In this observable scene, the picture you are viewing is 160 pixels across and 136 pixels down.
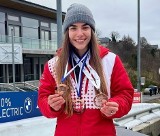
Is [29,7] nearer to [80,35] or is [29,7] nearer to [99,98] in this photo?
[80,35]

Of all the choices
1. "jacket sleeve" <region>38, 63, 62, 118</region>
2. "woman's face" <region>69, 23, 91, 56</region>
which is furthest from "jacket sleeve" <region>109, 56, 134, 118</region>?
"jacket sleeve" <region>38, 63, 62, 118</region>

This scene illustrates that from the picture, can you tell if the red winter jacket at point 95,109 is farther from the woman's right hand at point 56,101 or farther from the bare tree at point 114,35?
the bare tree at point 114,35

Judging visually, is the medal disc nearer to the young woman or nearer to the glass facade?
the young woman

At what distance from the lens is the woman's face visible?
2.64m

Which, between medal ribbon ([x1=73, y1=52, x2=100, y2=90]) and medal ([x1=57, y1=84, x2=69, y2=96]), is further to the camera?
medal ribbon ([x1=73, y1=52, x2=100, y2=90])

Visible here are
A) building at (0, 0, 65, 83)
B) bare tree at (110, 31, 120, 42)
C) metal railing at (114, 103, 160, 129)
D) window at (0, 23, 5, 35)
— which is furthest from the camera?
bare tree at (110, 31, 120, 42)

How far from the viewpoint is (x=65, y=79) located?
8.37 ft

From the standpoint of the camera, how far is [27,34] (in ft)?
123

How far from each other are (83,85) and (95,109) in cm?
18

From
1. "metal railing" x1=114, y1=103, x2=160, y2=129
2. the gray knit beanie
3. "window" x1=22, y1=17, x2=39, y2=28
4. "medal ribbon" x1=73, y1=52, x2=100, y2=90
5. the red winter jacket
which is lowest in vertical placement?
"metal railing" x1=114, y1=103, x2=160, y2=129

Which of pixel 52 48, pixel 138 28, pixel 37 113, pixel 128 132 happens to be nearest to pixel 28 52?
pixel 52 48

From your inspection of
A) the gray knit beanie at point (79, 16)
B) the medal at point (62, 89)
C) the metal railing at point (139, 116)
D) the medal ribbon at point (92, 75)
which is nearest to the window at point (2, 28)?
the metal railing at point (139, 116)

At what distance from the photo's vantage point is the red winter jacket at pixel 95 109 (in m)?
2.51

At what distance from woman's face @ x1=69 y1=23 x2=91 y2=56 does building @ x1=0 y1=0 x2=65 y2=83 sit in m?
29.0
